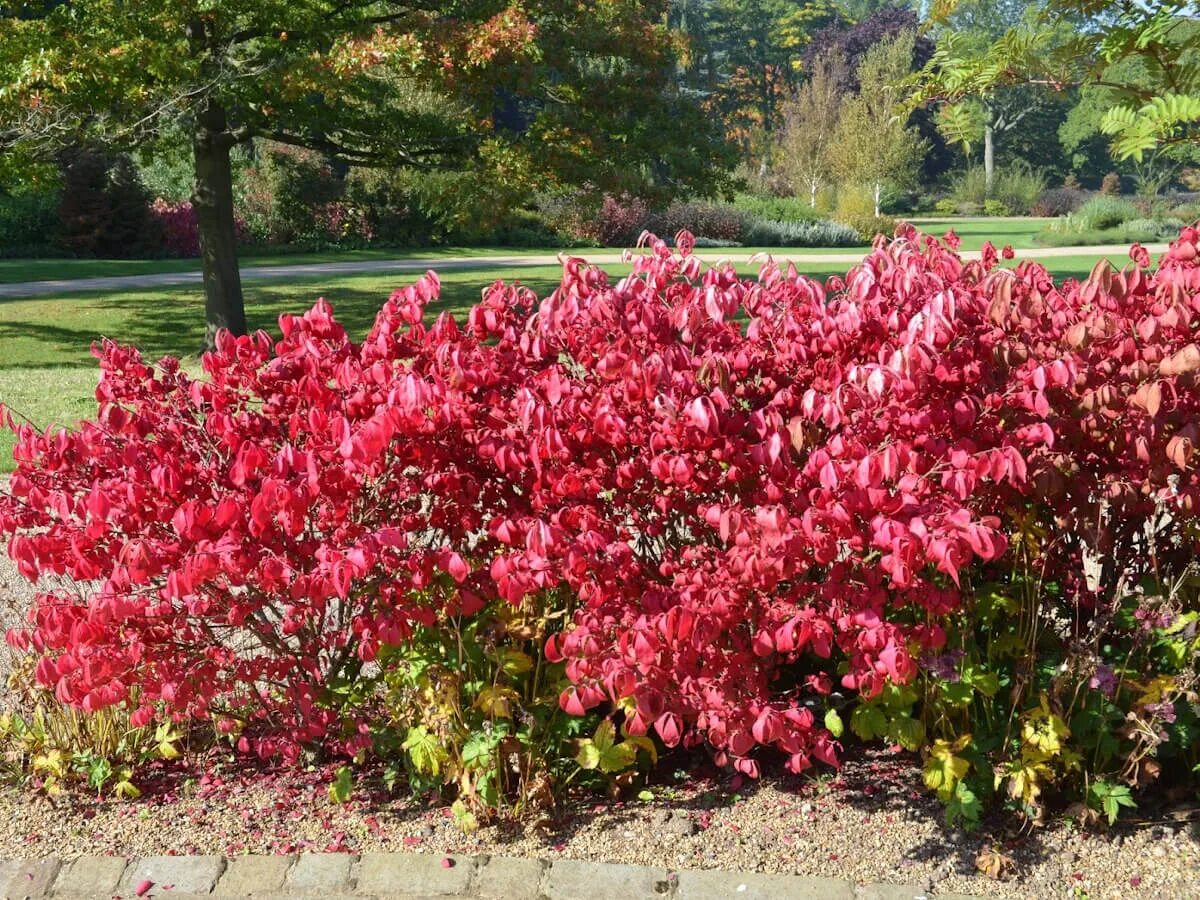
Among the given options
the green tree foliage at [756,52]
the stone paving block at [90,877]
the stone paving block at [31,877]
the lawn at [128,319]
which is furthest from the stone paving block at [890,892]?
the green tree foliage at [756,52]

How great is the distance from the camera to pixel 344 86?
11.0 metres

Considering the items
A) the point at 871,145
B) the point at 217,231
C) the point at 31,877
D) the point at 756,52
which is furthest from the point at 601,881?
the point at 756,52

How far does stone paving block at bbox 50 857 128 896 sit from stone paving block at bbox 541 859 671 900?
1098 millimetres

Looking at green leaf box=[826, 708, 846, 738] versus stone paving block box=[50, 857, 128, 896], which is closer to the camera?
stone paving block box=[50, 857, 128, 896]

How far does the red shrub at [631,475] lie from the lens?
8.74ft

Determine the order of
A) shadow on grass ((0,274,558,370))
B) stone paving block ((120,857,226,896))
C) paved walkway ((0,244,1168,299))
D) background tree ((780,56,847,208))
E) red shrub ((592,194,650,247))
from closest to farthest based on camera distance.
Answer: stone paving block ((120,857,226,896)), shadow on grass ((0,274,558,370)), paved walkway ((0,244,1168,299)), red shrub ((592,194,650,247)), background tree ((780,56,847,208))

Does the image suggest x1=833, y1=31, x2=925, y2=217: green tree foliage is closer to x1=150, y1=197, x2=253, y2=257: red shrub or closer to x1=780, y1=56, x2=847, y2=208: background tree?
x1=780, y1=56, x2=847, y2=208: background tree

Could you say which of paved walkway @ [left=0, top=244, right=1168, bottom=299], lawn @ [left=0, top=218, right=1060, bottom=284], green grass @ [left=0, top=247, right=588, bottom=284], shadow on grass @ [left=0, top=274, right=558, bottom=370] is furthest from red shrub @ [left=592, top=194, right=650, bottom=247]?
shadow on grass @ [left=0, top=274, right=558, bottom=370]

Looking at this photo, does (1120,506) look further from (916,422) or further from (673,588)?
(673,588)

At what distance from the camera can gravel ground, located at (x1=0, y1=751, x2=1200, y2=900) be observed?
2914mm

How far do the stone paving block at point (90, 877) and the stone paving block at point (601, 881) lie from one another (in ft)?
3.60

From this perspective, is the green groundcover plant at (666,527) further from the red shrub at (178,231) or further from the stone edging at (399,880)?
the red shrub at (178,231)

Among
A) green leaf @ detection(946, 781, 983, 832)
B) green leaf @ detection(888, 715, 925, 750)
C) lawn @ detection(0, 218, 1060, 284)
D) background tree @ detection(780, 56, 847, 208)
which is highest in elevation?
background tree @ detection(780, 56, 847, 208)

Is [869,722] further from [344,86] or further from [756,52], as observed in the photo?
[756,52]
